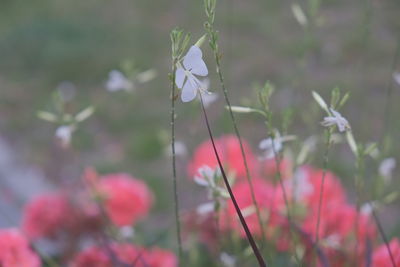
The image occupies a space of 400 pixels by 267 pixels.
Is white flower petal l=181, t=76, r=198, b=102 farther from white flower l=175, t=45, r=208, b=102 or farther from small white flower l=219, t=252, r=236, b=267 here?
small white flower l=219, t=252, r=236, b=267

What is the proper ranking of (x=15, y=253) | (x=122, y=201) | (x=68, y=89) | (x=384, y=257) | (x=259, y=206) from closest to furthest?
(x=384, y=257) < (x=15, y=253) < (x=259, y=206) < (x=122, y=201) < (x=68, y=89)

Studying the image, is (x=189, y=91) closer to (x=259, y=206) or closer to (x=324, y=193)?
(x=259, y=206)

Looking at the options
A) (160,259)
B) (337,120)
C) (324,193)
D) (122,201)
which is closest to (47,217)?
(122,201)

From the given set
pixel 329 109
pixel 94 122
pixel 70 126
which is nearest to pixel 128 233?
pixel 70 126

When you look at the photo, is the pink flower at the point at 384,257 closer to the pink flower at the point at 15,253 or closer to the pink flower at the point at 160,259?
the pink flower at the point at 160,259

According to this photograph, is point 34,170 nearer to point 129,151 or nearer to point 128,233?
point 129,151

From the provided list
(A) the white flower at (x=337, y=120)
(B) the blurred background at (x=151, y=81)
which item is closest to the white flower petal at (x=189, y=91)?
(A) the white flower at (x=337, y=120)
